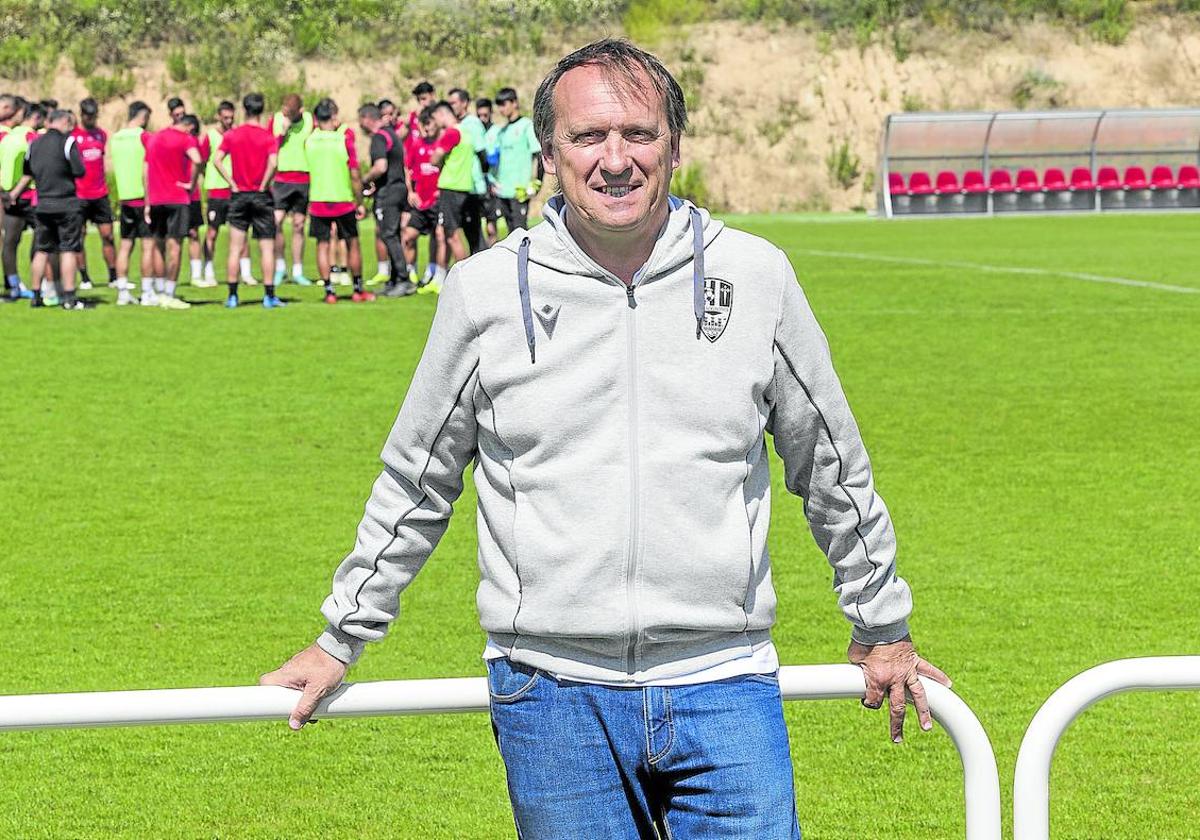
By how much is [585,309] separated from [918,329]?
560 inches

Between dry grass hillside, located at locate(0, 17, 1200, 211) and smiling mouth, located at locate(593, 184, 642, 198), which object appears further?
dry grass hillside, located at locate(0, 17, 1200, 211)

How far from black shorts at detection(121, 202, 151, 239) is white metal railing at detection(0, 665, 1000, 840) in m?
17.4

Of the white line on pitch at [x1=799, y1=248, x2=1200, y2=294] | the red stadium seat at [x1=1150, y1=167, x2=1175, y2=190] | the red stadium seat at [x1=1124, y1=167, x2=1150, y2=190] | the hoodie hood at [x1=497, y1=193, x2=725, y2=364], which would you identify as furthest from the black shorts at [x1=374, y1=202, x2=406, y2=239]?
the red stadium seat at [x1=1150, y1=167, x2=1175, y2=190]

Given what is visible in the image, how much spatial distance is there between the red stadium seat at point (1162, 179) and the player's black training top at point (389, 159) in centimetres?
2501

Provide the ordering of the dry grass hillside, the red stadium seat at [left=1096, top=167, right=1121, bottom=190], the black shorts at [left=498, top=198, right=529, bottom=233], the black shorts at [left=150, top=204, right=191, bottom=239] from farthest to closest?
the dry grass hillside, the red stadium seat at [left=1096, top=167, right=1121, bottom=190], the black shorts at [left=498, top=198, right=529, bottom=233], the black shorts at [left=150, top=204, right=191, bottom=239]

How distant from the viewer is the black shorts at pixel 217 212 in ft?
74.4

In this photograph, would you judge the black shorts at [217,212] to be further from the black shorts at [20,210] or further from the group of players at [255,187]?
the black shorts at [20,210]

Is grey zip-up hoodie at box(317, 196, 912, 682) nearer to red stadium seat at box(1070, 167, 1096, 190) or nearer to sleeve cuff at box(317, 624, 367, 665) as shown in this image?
sleeve cuff at box(317, 624, 367, 665)

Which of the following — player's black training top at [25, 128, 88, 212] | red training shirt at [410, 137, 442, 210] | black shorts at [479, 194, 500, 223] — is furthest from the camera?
red training shirt at [410, 137, 442, 210]

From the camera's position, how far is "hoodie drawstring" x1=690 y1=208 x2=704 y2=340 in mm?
2582

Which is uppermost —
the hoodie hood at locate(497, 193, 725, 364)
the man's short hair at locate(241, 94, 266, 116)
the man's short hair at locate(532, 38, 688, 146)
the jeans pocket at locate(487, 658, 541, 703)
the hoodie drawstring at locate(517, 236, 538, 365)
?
the man's short hair at locate(532, 38, 688, 146)

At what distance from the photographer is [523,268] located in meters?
2.60

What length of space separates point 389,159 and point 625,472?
18.3 m

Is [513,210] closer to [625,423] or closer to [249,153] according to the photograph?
[249,153]
